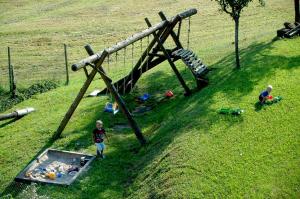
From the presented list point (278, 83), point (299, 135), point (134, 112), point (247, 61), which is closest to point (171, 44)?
point (247, 61)

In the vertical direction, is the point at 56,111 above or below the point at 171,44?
below

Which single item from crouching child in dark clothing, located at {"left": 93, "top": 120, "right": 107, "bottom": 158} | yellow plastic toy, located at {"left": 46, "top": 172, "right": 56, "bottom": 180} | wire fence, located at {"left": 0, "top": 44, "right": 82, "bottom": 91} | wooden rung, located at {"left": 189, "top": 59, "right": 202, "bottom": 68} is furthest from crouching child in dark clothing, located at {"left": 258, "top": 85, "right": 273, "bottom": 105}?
wire fence, located at {"left": 0, "top": 44, "right": 82, "bottom": 91}

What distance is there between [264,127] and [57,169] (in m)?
7.54

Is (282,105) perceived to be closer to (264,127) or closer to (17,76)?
(264,127)

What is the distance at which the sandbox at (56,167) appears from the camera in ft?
51.2

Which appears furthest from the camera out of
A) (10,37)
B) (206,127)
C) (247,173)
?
(10,37)

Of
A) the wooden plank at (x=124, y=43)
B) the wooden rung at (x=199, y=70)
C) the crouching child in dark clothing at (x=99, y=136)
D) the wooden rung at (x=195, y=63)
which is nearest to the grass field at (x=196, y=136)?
the crouching child in dark clothing at (x=99, y=136)

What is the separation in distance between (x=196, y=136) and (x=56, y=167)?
208 inches

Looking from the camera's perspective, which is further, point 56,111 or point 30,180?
point 56,111

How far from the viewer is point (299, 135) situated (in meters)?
14.7

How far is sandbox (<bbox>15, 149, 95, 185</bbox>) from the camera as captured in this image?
1560cm

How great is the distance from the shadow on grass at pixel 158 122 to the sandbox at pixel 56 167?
0.40 meters

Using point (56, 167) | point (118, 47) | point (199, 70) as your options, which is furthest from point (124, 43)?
point (56, 167)

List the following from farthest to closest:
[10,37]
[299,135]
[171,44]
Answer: [10,37], [171,44], [299,135]
